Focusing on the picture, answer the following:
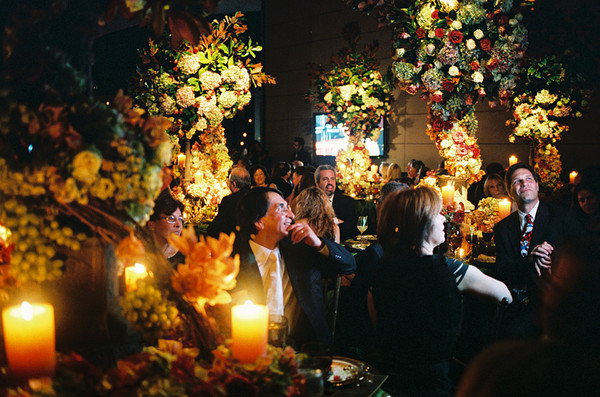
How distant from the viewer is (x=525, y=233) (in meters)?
3.68

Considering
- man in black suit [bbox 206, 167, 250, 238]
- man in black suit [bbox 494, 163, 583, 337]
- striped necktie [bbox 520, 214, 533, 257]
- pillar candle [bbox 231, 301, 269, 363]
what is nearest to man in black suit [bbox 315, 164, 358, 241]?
man in black suit [bbox 206, 167, 250, 238]

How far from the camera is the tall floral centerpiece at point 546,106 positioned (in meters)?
5.75

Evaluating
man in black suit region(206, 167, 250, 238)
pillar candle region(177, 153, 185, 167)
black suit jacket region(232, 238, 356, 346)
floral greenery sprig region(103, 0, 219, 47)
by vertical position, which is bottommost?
black suit jacket region(232, 238, 356, 346)

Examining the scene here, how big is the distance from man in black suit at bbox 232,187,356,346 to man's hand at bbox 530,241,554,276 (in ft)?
4.90

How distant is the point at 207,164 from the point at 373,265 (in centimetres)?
304

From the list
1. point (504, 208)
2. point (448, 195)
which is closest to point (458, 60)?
point (448, 195)

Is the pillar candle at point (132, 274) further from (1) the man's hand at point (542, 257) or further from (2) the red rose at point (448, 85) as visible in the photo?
(2) the red rose at point (448, 85)

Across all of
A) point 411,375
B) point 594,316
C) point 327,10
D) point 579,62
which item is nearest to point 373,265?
point 411,375

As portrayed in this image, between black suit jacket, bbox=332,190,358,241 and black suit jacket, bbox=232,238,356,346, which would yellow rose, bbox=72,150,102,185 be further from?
black suit jacket, bbox=332,190,358,241

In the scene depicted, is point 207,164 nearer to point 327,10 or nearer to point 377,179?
point 377,179

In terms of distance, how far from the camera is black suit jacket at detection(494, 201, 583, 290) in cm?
357

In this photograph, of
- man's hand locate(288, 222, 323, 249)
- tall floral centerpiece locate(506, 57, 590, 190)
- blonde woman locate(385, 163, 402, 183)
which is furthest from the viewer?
blonde woman locate(385, 163, 402, 183)

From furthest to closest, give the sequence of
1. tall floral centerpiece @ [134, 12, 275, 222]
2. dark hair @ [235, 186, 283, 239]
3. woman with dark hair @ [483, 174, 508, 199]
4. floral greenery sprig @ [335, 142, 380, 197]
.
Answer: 1. floral greenery sprig @ [335, 142, 380, 197]
2. woman with dark hair @ [483, 174, 508, 199]
3. tall floral centerpiece @ [134, 12, 275, 222]
4. dark hair @ [235, 186, 283, 239]

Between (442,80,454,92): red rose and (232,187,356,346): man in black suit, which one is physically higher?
(442,80,454,92): red rose
